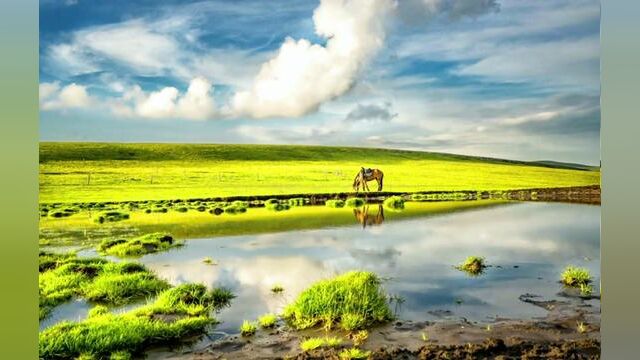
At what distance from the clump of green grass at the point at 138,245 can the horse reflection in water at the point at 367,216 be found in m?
10.2

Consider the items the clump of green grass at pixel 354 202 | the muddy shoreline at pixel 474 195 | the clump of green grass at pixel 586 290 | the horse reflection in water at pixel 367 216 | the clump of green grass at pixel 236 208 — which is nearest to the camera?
the clump of green grass at pixel 586 290

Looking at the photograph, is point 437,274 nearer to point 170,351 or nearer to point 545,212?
point 170,351

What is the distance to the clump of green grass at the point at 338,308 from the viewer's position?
42.6 feet

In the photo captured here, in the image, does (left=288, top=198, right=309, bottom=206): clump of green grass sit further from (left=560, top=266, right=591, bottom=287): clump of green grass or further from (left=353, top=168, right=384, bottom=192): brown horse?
(left=560, top=266, right=591, bottom=287): clump of green grass

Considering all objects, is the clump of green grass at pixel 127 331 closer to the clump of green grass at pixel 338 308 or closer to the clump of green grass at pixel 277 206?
the clump of green grass at pixel 338 308

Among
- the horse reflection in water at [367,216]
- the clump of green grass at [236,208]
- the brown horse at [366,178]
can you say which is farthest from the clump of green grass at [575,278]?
the brown horse at [366,178]

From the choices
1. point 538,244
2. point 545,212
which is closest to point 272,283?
point 538,244

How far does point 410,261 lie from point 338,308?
831 centimetres

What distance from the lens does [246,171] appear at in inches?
2643

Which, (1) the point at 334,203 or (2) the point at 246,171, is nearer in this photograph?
(1) the point at 334,203

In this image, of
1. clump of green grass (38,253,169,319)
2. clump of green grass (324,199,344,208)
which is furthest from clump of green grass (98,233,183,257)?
clump of green grass (324,199,344,208)

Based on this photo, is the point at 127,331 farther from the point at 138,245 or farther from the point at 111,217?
the point at 111,217

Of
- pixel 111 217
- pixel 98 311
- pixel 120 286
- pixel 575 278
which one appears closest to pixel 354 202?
pixel 111 217

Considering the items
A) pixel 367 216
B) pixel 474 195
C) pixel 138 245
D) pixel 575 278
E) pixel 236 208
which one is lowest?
pixel 575 278
